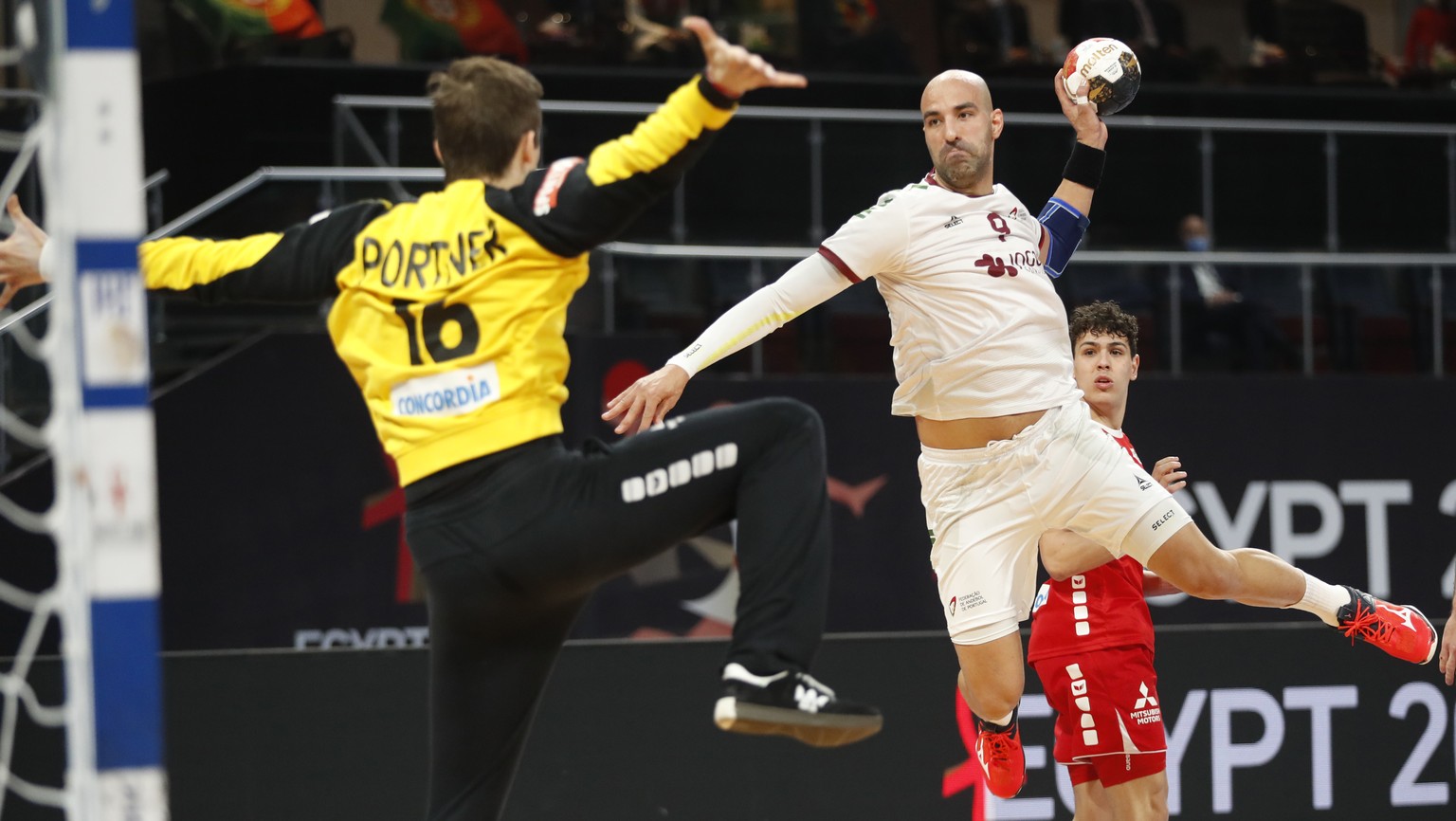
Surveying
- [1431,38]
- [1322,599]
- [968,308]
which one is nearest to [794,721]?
[968,308]

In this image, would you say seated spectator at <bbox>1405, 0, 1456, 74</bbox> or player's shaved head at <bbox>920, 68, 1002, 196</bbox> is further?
seated spectator at <bbox>1405, 0, 1456, 74</bbox>

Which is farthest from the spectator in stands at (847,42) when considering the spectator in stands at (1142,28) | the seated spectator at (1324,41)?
the seated spectator at (1324,41)

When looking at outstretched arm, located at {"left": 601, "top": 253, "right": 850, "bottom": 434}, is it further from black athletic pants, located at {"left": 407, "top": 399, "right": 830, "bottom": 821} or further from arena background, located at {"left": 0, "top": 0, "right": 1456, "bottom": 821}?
arena background, located at {"left": 0, "top": 0, "right": 1456, "bottom": 821}

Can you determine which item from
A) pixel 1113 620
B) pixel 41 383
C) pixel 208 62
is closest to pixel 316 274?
pixel 1113 620

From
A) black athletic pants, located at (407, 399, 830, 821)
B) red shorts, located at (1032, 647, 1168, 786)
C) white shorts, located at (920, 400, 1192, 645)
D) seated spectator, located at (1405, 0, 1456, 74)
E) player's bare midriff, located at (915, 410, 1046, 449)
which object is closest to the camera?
black athletic pants, located at (407, 399, 830, 821)

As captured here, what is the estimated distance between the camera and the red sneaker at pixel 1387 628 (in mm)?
5691

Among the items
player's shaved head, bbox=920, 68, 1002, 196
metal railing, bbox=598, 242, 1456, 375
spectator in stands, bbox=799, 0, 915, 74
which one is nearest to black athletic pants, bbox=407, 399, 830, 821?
player's shaved head, bbox=920, 68, 1002, 196

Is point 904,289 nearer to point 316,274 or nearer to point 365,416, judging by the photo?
point 316,274

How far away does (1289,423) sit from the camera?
9.99 meters

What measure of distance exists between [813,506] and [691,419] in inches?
13.1

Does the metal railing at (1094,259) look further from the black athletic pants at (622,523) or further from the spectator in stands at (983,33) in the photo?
the black athletic pants at (622,523)

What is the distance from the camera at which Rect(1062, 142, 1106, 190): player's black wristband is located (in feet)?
19.5

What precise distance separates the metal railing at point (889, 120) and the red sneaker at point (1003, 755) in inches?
197

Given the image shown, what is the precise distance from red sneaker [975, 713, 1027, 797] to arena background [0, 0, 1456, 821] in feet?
3.34
